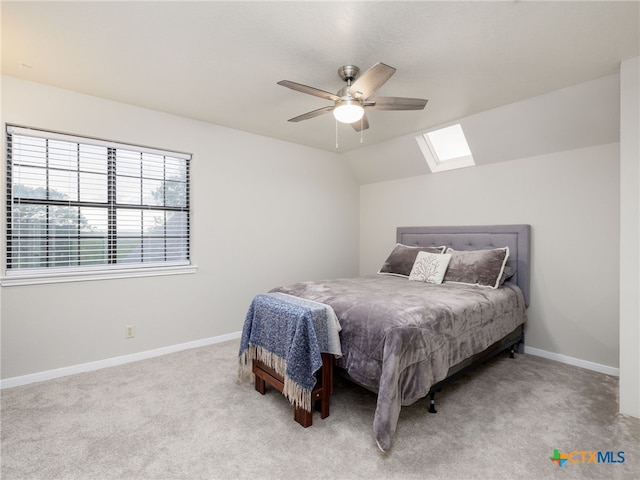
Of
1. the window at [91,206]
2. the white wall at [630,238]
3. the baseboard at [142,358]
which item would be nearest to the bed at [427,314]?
the baseboard at [142,358]

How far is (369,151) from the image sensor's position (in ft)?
14.6

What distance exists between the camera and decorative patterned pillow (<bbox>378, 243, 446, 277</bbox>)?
3775 millimetres

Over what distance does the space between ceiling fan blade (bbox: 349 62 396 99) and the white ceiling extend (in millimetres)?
255

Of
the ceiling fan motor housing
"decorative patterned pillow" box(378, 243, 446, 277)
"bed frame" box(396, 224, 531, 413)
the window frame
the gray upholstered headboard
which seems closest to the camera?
the ceiling fan motor housing

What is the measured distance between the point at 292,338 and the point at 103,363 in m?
2.05

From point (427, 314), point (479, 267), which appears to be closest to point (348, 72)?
point (427, 314)

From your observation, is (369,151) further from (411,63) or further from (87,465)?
(87,465)

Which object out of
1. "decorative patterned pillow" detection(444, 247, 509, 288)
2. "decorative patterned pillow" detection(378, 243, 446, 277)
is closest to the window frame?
"decorative patterned pillow" detection(378, 243, 446, 277)

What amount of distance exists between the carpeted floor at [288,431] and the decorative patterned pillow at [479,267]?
2.86ft

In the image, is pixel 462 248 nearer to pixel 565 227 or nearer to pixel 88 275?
pixel 565 227

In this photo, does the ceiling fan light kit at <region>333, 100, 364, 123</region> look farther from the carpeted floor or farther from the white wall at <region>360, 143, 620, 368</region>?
the white wall at <region>360, 143, 620, 368</region>

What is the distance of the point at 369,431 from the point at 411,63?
2463mm

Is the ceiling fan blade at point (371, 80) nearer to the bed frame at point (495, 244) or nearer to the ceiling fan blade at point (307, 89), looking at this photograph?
the ceiling fan blade at point (307, 89)

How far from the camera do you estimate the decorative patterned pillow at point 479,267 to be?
315 cm
